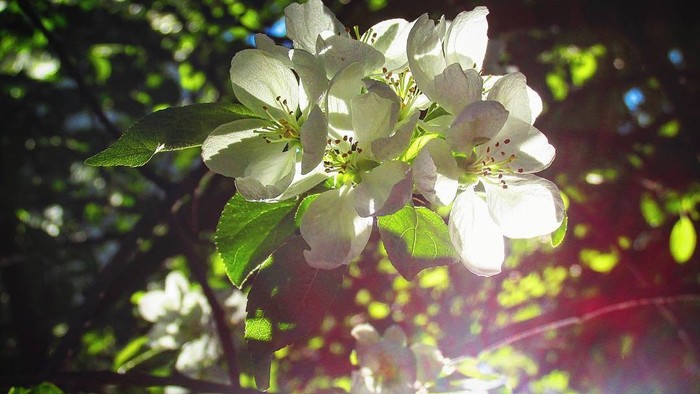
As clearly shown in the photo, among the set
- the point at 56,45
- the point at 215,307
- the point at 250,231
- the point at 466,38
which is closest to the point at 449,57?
the point at 466,38

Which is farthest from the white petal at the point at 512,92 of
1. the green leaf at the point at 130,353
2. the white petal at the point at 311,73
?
the green leaf at the point at 130,353

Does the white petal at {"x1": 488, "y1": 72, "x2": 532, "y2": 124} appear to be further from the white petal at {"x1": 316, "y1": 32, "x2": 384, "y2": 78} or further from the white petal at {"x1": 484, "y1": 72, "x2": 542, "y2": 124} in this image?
the white petal at {"x1": 316, "y1": 32, "x2": 384, "y2": 78}

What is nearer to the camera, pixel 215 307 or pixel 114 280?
pixel 215 307

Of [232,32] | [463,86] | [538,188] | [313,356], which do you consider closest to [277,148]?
[463,86]

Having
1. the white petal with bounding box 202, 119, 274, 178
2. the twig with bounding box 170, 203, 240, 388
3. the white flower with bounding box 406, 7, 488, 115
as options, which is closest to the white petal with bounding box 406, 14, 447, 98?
the white flower with bounding box 406, 7, 488, 115

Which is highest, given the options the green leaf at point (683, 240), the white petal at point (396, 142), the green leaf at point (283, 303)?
the white petal at point (396, 142)

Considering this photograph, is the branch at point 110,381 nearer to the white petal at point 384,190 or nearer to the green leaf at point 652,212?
the white petal at point 384,190

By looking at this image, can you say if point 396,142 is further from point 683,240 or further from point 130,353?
point 683,240
